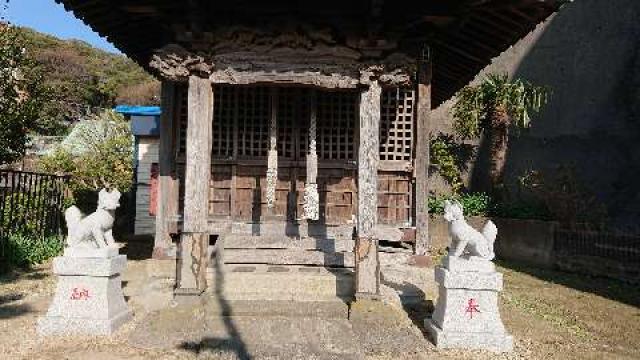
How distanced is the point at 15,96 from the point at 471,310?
9.42m

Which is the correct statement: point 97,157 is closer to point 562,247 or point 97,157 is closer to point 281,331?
point 281,331

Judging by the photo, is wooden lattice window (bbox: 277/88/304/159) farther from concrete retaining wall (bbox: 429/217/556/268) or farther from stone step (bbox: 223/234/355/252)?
concrete retaining wall (bbox: 429/217/556/268)

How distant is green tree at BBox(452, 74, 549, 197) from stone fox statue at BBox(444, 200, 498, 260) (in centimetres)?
1216

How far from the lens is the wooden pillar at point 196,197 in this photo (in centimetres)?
691

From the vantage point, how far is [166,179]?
9.15m

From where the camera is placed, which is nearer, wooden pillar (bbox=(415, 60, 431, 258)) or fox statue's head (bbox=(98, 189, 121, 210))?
fox statue's head (bbox=(98, 189, 121, 210))

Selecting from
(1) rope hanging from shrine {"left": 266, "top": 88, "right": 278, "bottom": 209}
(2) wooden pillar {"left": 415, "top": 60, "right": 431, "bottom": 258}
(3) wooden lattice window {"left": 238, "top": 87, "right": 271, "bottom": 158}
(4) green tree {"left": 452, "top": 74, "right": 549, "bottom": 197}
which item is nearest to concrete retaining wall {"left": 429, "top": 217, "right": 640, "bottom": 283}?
(4) green tree {"left": 452, "top": 74, "right": 549, "bottom": 197}

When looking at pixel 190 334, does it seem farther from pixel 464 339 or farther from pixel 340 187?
pixel 340 187

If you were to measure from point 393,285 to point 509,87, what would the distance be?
12.0 m

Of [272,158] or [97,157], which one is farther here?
[97,157]

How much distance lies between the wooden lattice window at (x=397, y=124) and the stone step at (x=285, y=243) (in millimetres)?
1964

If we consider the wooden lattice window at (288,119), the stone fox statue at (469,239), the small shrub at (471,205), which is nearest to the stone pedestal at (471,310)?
the stone fox statue at (469,239)

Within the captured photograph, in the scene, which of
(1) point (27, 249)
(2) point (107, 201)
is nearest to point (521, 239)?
(2) point (107, 201)

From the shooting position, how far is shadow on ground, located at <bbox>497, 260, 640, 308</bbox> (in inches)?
387
